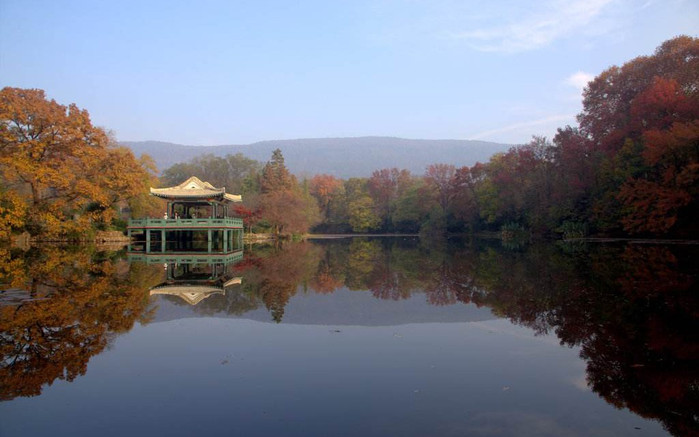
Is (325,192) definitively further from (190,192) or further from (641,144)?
(641,144)

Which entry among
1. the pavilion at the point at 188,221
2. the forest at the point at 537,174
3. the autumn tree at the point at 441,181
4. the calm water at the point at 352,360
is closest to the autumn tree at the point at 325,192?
the autumn tree at the point at 441,181

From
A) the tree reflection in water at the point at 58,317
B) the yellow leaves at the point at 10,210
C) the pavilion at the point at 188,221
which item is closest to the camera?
the tree reflection in water at the point at 58,317

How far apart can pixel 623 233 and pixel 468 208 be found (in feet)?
67.9

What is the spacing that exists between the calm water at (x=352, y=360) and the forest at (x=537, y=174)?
60.1ft

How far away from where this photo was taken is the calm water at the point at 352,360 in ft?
13.4

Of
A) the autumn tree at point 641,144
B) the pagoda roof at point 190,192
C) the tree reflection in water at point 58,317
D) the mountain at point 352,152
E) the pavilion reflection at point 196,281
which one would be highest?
the mountain at point 352,152

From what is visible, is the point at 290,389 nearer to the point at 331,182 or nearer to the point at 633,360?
the point at 633,360

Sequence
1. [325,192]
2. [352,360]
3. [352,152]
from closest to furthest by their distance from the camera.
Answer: [352,360] → [325,192] → [352,152]

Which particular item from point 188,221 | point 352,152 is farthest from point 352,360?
point 352,152

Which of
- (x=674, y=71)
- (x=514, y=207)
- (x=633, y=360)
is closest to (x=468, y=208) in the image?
(x=514, y=207)

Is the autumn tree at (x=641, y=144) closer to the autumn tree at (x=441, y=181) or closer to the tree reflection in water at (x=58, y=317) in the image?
the autumn tree at (x=441, y=181)

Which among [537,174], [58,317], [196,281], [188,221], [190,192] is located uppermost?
[537,174]

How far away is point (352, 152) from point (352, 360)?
17957 centimetres

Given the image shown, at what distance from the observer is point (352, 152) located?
183375 millimetres
